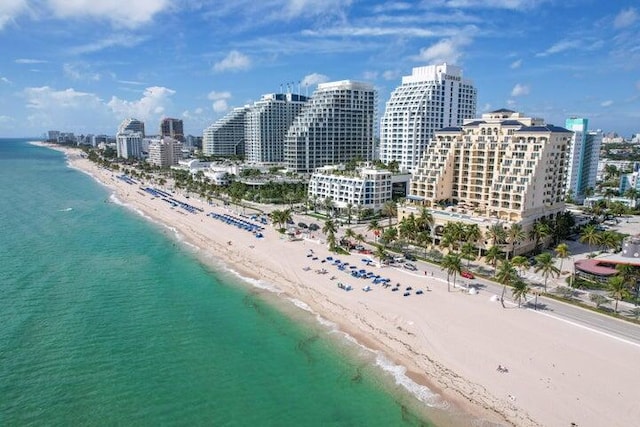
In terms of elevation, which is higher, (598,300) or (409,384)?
(598,300)

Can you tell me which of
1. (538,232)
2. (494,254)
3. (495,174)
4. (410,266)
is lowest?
(410,266)

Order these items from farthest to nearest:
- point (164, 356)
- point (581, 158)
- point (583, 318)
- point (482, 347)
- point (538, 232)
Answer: point (581, 158) → point (538, 232) → point (583, 318) → point (164, 356) → point (482, 347)

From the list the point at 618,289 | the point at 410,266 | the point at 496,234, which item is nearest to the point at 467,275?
the point at 410,266

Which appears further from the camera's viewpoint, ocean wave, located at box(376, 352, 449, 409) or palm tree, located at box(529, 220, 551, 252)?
palm tree, located at box(529, 220, 551, 252)

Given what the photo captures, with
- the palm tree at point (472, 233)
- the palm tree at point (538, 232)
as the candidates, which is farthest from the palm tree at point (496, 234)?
the palm tree at point (538, 232)

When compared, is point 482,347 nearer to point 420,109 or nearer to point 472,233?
point 472,233

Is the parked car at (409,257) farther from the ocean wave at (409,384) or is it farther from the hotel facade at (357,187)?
the hotel facade at (357,187)

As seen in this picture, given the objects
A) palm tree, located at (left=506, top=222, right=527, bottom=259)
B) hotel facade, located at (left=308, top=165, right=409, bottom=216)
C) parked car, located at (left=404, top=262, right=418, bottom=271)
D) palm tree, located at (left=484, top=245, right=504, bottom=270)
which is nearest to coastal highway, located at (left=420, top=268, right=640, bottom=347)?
palm tree, located at (left=484, top=245, right=504, bottom=270)

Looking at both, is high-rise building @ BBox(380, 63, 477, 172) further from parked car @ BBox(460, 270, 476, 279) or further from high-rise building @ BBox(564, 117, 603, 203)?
parked car @ BBox(460, 270, 476, 279)
